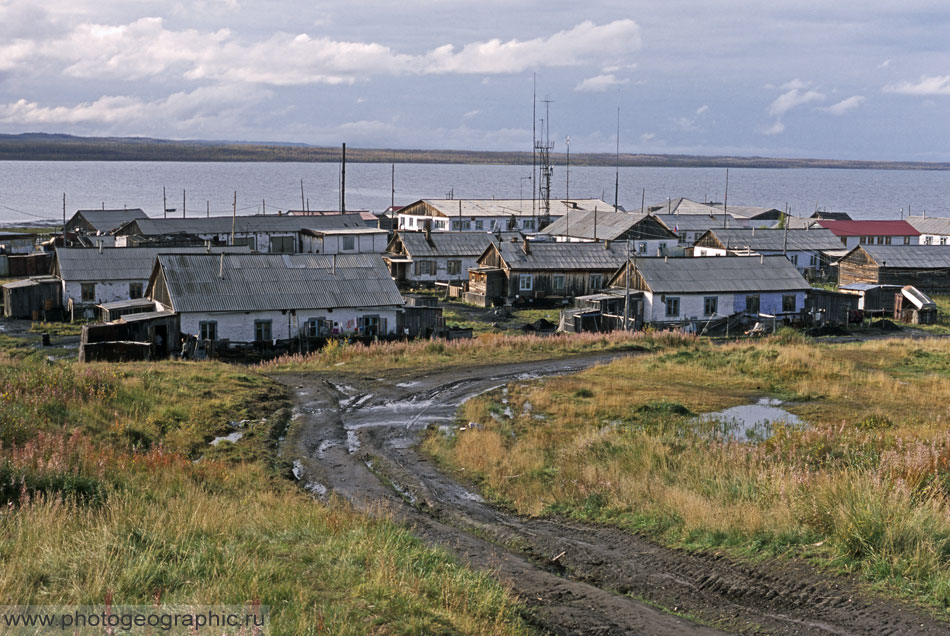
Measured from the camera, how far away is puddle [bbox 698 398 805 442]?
68.0 ft

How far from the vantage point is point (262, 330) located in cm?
3722

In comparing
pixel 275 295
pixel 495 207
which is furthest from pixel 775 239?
pixel 275 295

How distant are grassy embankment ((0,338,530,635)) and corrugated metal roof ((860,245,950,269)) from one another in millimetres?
53612

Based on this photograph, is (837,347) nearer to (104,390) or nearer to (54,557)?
(104,390)

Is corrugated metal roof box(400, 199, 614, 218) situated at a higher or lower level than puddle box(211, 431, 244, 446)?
higher

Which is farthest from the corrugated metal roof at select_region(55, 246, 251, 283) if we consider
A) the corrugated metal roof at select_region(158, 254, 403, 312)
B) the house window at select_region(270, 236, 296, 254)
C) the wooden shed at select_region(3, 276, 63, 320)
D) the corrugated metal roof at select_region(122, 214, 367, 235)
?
the house window at select_region(270, 236, 296, 254)

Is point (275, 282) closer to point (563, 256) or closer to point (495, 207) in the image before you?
point (563, 256)

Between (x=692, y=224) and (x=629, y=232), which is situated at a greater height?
(x=692, y=224)

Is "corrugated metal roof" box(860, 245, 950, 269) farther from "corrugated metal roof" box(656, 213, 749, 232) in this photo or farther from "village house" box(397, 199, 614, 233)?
"village house" box(397, 199, 614, 233)

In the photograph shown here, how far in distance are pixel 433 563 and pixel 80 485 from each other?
481cm

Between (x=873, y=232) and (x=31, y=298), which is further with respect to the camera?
(x=873, y=232)

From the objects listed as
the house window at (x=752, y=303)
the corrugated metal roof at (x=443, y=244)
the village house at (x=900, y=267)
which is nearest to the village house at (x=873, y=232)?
the village house at (x=900, y=267)

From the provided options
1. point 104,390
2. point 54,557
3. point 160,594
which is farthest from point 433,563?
point 104,390

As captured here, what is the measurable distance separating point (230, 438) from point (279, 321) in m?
17.0
